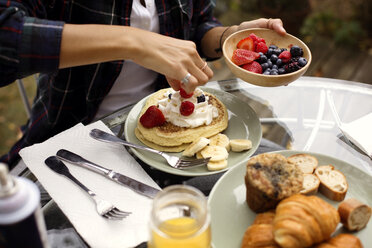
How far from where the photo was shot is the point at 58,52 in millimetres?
1244

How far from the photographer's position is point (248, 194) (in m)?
1.08

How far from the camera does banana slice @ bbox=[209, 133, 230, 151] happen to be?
1.36 metres

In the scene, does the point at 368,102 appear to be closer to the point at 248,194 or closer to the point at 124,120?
the point at 248,194

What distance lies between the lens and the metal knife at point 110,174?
1.18 metres

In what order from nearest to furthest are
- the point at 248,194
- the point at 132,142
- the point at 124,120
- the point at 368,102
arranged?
the point at 248,194 < the point at 132,142 < the point at 124,120 < the point at 368,102

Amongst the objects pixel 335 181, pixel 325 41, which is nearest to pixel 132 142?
pixel 335 181

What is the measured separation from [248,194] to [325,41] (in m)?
3.15

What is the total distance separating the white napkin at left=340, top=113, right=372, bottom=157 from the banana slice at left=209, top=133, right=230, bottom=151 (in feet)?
1.54

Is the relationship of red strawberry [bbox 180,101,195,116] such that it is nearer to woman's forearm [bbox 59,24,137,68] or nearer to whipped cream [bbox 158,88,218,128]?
whipped cream [bbox 158,88,218,128]

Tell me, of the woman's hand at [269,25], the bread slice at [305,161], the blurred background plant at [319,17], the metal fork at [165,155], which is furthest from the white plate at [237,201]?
the blurred background plant at [319,17]

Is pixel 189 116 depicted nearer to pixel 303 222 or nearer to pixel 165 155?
pixel 165 155

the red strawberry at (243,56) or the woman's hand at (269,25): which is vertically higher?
the woman's hand at (269,25)

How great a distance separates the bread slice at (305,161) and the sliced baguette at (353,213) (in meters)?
0.19

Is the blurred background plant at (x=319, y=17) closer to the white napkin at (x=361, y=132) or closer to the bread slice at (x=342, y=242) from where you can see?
the white napkin at (x=361, y=132)
